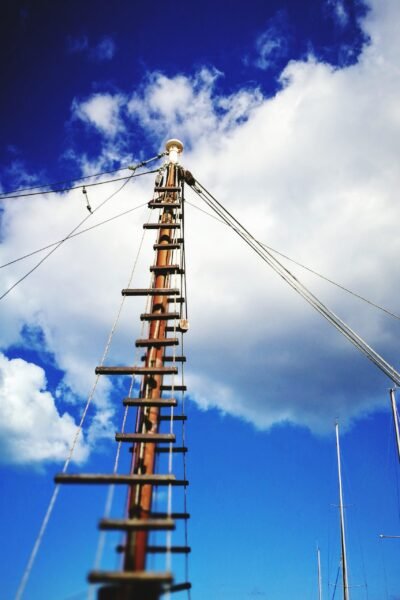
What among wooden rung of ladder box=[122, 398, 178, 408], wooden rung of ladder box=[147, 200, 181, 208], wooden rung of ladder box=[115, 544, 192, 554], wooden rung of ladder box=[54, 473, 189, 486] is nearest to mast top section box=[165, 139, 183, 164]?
wooden rung of ladder box=[147, 200, 181, 208]

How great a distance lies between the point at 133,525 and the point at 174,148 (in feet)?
34.1

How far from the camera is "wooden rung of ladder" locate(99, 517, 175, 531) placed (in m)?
4.95

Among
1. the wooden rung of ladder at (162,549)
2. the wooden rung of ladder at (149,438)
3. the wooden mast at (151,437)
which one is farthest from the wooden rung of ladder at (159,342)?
the wooden rung of ladder at (162,549)

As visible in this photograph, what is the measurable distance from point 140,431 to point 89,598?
2.78 m

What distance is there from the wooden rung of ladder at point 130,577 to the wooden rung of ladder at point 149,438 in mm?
2333

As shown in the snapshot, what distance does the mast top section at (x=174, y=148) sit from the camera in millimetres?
11836

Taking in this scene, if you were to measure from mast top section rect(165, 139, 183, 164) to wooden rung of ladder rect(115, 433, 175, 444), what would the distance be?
27.3 feet

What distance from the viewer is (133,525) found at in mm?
4992

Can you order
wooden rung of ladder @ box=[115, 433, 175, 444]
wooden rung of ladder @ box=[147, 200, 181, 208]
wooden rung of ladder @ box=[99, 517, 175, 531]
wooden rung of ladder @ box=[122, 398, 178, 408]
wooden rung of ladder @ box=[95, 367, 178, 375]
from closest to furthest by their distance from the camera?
wooden rung of ladder @ box=[99, 517, 175, 531] < wooden rung of ladder @ box=[115, 433, 175, 444] < wooden rung of ladder @ box=[122, 398, 178, 408] < wooden rung of ladder @ box=[95, 367, 178, 375] < wooden rung of ladder @ box=[147, 200, 181, 208]

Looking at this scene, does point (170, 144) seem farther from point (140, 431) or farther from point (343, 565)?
point (343, 565)

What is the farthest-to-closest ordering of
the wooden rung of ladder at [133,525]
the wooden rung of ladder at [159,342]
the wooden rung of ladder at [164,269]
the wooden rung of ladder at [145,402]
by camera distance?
the wooden rung of ladder at [164,269], the wooden rung of ladder at [159,342], the wooden rung of ladder at [145,402], the wooden rung of ladder at [133,525]

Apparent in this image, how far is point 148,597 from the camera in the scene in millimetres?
4754

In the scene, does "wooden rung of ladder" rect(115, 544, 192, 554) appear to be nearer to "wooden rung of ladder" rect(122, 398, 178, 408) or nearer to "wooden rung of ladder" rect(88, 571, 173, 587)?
"wooden rung of ladder" rect(88, 571, 173, 587)

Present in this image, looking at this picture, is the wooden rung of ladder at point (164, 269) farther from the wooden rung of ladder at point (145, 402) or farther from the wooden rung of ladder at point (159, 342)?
the wooden rung of ladder at point (145, 402)
